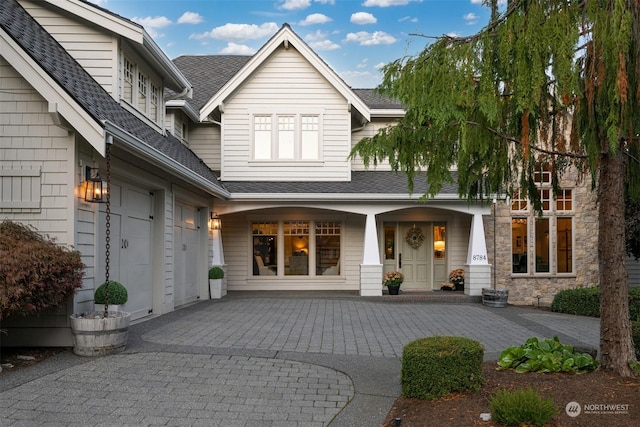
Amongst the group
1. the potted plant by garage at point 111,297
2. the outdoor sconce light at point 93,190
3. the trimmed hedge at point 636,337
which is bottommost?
the trimmed hedge at point 636,337

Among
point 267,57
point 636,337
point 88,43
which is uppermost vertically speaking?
point 267,57

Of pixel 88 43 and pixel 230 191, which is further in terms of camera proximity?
pixel 230 191

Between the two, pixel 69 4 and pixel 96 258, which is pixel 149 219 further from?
pixel 69 4

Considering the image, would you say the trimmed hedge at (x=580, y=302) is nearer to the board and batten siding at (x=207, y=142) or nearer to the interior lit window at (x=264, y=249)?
the interior lit window at (x=264, y=249)

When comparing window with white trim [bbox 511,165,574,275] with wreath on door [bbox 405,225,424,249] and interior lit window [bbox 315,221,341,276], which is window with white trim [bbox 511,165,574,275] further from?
interior lit window [bbox 315,221,341,276]

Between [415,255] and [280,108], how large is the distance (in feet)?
20.8

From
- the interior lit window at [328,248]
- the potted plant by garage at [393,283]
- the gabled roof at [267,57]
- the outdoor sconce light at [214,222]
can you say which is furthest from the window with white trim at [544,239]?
the outdoor sconce light at [214,222]

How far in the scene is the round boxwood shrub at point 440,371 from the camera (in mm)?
4961

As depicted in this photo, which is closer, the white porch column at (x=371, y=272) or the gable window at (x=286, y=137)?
the white porch column at (x=371, y=272)

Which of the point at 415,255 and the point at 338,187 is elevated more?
the point at 338,187

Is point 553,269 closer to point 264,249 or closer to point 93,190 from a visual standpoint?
point 264,249

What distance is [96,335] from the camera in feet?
22.8

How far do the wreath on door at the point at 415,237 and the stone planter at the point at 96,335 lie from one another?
37.7ft

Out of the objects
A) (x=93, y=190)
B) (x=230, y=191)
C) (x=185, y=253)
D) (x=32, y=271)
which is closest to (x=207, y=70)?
(x=230, y=191)
